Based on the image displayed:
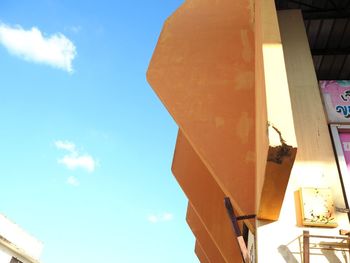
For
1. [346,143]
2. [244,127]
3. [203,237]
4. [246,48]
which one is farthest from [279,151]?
[203,237]

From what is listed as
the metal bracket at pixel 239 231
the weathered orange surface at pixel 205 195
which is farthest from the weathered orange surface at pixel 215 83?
the weathered orange surface at pixel 205 195

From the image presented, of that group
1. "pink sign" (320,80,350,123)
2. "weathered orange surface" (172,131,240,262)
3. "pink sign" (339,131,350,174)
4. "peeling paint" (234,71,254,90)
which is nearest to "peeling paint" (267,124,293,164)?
"pink sign" (339,131,350,174)

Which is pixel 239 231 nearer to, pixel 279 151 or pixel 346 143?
pixel 279 151

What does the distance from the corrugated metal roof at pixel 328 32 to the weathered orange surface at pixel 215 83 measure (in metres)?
3.07

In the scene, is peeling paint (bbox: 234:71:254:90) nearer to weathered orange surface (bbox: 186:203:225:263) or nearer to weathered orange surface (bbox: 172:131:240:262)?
weathered orange surface (bbox: 172:131:240:262)

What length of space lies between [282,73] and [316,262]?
250 cm

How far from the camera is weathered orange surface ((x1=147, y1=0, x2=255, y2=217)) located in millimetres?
5316

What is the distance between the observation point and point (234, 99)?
596 centimetres

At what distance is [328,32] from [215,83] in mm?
5873

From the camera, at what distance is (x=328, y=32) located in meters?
10.1

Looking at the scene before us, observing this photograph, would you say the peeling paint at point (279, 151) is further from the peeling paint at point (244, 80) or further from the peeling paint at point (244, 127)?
the peeling paint at point (244, 80)

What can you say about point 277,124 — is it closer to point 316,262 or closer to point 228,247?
point 316,262

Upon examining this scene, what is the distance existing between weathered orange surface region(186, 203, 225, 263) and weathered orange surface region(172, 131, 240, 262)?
9.48 ft

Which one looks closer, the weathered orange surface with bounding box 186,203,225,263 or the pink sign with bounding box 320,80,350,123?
the pink sign with bounding box 320,80,350,123
